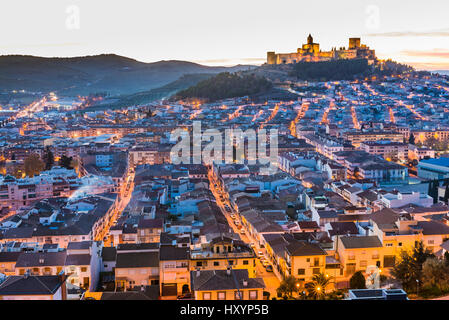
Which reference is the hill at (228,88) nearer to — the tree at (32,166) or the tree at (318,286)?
the tree at (32,166)

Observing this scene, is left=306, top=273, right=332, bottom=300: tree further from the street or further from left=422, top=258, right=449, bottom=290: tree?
left=422, top=258, right=449, bottom=290: tree

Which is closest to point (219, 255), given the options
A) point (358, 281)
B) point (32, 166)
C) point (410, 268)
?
point (358, 281)

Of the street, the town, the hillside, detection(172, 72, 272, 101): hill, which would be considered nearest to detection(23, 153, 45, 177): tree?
the town

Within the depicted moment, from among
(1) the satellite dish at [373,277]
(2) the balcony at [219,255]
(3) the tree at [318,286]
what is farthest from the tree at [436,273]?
(2) the balcony at [219,255]

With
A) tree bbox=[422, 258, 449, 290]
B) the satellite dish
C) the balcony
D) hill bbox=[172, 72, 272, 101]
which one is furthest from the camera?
hill bbox=[172, 72, 272, 101]

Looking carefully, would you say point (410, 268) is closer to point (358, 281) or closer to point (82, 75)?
point (358, 281)
